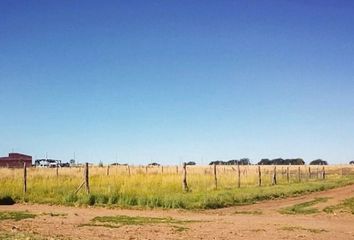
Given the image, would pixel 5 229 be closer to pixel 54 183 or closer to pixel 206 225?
pixel 206 225

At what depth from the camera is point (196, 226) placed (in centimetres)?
1814

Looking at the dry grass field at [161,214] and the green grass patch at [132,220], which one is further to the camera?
the green grass patch at [132,220]

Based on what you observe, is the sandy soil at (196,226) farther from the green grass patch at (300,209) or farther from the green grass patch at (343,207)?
the green grass patch at (343,207)

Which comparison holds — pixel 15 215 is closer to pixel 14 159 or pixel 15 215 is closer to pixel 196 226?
pixel 196 226

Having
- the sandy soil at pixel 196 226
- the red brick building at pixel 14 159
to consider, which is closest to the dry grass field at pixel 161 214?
the sandy soil at pixel 196 226

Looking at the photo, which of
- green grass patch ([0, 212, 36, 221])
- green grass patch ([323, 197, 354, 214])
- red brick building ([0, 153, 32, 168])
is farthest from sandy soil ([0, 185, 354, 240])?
red brick building ([0, 153, 32, 168])

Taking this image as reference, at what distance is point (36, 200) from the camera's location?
28.2 m

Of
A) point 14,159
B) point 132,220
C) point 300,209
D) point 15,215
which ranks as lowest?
point 300,209

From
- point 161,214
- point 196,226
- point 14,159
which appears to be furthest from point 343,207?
point 14,159

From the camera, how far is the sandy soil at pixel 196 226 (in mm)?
15828

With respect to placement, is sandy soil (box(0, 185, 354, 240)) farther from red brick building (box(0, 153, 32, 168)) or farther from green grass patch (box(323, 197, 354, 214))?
red brick building (box(0, 153, 32, 168))

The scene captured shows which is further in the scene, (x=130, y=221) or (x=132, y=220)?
(x=132, y=220)

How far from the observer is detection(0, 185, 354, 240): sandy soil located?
15828mm

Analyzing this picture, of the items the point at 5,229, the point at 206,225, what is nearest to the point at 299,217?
the point at 206,225
